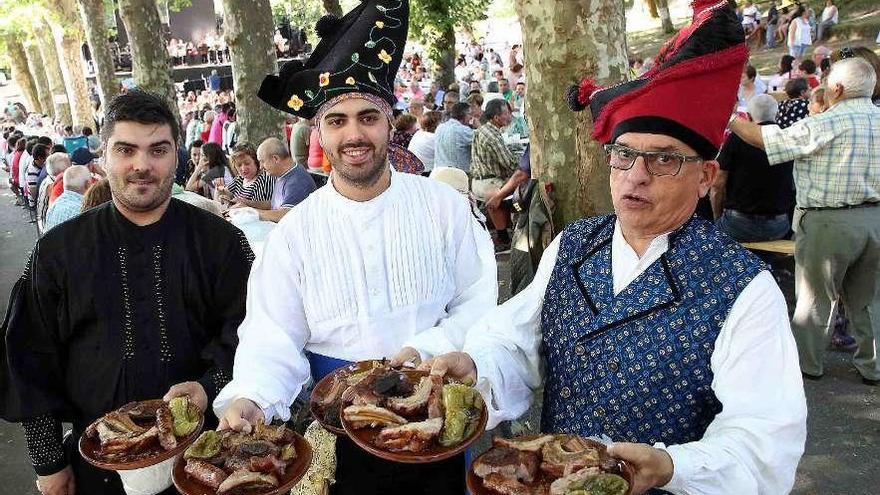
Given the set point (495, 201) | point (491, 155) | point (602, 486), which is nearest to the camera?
point (602, 486)

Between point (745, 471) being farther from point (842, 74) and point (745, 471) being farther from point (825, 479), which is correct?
point (842, 74)

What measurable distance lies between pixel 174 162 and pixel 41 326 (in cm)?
79

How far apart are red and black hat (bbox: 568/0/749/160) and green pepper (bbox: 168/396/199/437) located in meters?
1.58

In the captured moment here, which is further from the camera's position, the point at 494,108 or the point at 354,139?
the point at 494,108

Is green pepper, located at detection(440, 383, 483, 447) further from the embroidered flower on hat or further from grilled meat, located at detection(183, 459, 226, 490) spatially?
the embroidered flower on hat

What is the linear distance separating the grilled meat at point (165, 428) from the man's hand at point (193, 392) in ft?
0.66

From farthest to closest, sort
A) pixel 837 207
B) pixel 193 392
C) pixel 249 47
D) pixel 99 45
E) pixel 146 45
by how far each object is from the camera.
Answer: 1. pixel 99 45
2. pixel 146 45
3. pixel 249 47
4. pixel 837 207
5. pixel 193 392

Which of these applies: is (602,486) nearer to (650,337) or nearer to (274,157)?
(650,337)

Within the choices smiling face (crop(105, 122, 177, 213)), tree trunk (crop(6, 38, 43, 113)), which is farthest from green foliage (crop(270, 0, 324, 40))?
smiling face (crop(105, 122, 177, 213))

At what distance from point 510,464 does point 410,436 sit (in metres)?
0.28

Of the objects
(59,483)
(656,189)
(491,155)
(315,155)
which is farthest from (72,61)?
(656,189)

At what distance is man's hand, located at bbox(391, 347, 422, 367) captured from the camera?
2.30m

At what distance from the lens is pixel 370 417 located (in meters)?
1.91

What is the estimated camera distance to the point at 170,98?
39.6 ft
